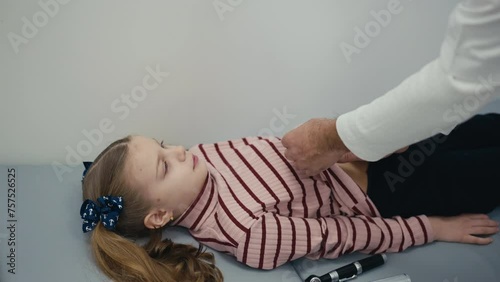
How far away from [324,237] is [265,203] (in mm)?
170

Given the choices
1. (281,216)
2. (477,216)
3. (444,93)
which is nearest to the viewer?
(444,93)

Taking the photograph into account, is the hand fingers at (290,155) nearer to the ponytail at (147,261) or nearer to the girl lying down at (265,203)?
the girl lying down at (265,203)

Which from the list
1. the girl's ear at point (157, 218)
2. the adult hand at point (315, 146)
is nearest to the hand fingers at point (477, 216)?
the adult hand at point (315, 146)

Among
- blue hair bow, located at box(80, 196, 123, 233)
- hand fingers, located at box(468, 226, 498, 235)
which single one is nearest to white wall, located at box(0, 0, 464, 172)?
blue hair bow, located at box(80, 196, 123, 233)

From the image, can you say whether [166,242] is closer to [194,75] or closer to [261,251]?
[261,251]

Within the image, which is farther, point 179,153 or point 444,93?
point 179,153

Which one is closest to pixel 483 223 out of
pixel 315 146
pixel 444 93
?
pixel 315 146

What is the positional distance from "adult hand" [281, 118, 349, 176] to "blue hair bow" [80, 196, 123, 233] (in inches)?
17.2

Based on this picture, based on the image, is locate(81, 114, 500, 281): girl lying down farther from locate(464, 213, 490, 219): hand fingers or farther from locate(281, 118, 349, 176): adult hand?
locate(281, 118, 349, 176): adult hand

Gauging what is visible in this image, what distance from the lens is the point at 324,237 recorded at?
1192 mm

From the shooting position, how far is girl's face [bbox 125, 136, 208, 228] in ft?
3.83

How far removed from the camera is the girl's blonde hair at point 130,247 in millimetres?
1107

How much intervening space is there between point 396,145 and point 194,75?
736 millimetres

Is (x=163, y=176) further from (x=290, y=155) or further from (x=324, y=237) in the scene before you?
(x=324, y=237)
